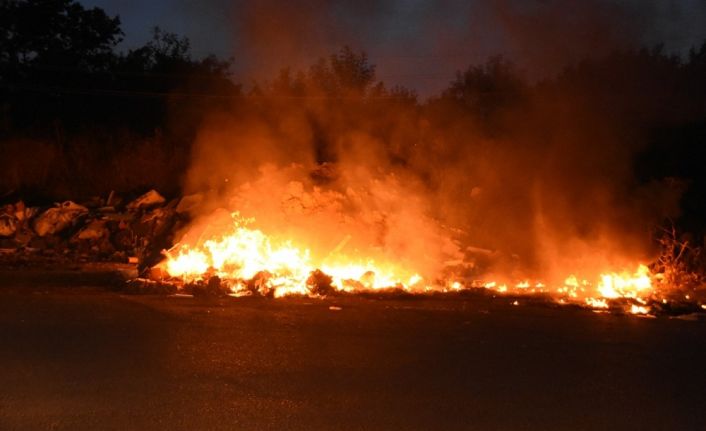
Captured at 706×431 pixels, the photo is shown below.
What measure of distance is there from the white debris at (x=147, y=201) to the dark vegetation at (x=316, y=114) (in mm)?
1327

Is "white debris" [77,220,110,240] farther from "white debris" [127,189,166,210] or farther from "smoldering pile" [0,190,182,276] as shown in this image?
"white debris" [127,189,166,210]

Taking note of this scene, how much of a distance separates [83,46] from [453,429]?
3528 centimetres

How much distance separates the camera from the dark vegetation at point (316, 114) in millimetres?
20094

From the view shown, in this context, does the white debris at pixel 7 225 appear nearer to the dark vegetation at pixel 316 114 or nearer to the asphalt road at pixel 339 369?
the dark vegetation at pixel 316 114

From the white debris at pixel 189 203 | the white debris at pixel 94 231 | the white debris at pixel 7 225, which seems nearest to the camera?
the white debris at pixel 189 203

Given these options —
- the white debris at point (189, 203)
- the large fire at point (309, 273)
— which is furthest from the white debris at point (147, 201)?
the large fire at point (309, 273)

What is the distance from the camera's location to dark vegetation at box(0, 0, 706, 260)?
2009 centimetres

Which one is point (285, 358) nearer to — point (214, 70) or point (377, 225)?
point (377, 225)

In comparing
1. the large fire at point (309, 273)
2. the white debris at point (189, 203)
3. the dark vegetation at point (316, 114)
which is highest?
the dark vegetation at point (316, 114)

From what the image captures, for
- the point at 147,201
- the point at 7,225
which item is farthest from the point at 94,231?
the point at 7,225

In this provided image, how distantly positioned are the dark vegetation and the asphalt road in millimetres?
8901

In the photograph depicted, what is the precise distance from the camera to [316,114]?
23.6m

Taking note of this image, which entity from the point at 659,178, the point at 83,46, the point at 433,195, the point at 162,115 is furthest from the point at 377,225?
the point at 83,46

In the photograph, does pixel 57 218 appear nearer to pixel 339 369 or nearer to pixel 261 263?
pixel 261 263
